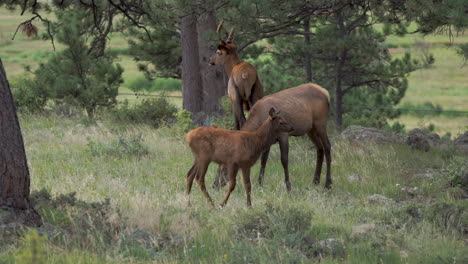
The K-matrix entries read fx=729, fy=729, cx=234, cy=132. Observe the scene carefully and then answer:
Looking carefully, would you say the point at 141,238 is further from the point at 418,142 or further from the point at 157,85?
the point at 157,85

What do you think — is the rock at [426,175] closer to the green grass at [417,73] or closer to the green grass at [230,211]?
the green grass at [230,211]

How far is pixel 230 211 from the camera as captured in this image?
322 inches

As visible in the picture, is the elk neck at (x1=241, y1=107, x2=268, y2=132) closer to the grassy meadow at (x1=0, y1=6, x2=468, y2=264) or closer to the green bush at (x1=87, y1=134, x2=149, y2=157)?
the grassy meadow at (x1=0, y1=6, x2=468, y2=264)

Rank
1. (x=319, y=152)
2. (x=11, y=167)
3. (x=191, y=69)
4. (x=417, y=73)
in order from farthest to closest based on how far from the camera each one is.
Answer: (x=417, y=73), (x=191, y=69), (x=319, y=152), (x=11, y=167)

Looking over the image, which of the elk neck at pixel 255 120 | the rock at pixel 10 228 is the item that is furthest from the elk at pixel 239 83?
the rock at pixel 10 228

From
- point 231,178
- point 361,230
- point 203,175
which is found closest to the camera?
point 361,230

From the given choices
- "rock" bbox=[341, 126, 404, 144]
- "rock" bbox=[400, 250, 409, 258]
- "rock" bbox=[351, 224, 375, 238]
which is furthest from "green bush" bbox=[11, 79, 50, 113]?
"rock" bbox=[400, 250, 409, 258]

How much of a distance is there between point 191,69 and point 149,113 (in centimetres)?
149

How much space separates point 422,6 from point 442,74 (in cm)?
4475

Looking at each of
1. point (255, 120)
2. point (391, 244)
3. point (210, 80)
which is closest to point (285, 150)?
point (255, 120)

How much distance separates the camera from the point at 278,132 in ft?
29.5

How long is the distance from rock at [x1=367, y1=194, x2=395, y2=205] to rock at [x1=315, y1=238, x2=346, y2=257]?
288 centimetres

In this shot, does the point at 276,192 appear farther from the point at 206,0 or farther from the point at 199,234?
the point at 206,0

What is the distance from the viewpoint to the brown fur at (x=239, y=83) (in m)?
10.7
